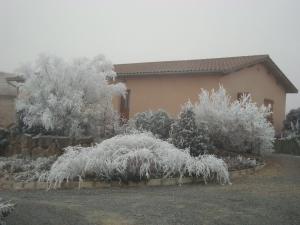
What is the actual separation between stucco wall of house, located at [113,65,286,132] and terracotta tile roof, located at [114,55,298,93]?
14.3 inches

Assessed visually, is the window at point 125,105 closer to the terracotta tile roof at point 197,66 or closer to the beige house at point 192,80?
the beige house at point 192,80

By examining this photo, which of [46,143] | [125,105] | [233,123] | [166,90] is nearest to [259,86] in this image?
[166,90]

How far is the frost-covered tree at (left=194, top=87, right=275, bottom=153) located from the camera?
1166cm

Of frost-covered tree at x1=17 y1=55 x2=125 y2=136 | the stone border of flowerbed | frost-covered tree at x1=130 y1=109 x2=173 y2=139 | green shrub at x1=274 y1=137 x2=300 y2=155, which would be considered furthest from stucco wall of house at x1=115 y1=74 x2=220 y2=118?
the stone border of flowerbed

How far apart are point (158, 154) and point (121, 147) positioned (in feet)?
2.42

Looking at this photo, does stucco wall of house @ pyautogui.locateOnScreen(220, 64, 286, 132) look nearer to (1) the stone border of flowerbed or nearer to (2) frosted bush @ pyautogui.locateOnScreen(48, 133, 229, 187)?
(2) frosted bush @ pyautogui.locateOnScreen(48, 133, 229, 187)

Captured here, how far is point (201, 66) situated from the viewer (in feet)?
60.8

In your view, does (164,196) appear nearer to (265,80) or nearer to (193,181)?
(193,181)

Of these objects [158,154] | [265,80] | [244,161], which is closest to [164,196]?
[158,154]

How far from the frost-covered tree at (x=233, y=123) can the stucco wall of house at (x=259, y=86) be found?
6.09 meters

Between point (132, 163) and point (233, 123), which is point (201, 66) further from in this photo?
point (132, 163)

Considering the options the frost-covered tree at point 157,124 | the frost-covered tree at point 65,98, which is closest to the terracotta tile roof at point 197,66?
the frost-covered tree at point 65,98

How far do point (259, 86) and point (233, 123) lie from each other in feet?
32.0

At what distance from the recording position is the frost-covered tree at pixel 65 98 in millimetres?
11758
